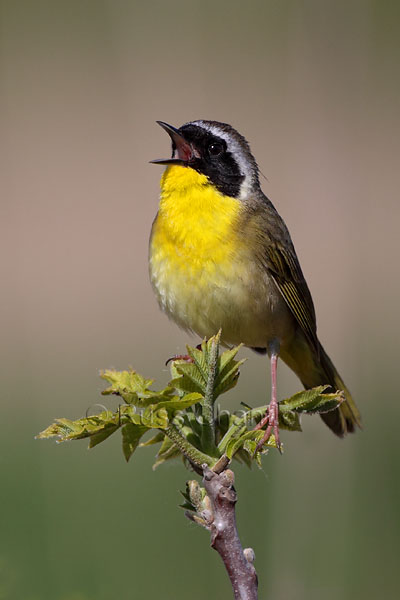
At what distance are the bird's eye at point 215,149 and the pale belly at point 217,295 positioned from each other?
0.73ft

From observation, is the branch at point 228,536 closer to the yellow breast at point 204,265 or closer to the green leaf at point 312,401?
the green leaf at point 312,401

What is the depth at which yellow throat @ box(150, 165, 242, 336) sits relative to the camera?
166 centimetres

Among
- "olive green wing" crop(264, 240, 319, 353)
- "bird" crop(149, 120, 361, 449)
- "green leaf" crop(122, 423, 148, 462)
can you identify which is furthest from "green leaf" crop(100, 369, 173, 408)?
"olive green wing" crop(264, 240, 319, 353)

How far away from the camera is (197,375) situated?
78 cm

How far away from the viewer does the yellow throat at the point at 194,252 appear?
166 cm

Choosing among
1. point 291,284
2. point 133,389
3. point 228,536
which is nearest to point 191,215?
point 291,284

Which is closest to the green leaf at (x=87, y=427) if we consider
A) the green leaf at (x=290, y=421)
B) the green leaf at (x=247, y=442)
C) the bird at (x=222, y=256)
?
the green leaf at (x=247, y=442)

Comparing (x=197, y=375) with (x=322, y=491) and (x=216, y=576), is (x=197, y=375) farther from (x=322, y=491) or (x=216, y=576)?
(x=322, y=491)

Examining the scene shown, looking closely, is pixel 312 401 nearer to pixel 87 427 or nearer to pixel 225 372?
pixel 225 372

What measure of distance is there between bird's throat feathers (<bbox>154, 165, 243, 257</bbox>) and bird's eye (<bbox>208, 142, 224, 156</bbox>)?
0.07 meters

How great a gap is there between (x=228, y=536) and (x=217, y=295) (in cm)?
103

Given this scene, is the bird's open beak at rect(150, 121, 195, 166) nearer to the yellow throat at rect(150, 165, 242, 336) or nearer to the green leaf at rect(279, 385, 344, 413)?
the yellow throat at rect(150, 165, 242, 336)

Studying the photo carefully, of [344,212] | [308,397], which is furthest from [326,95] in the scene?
[308,397]

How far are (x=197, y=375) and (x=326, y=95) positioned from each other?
241 centimetres
